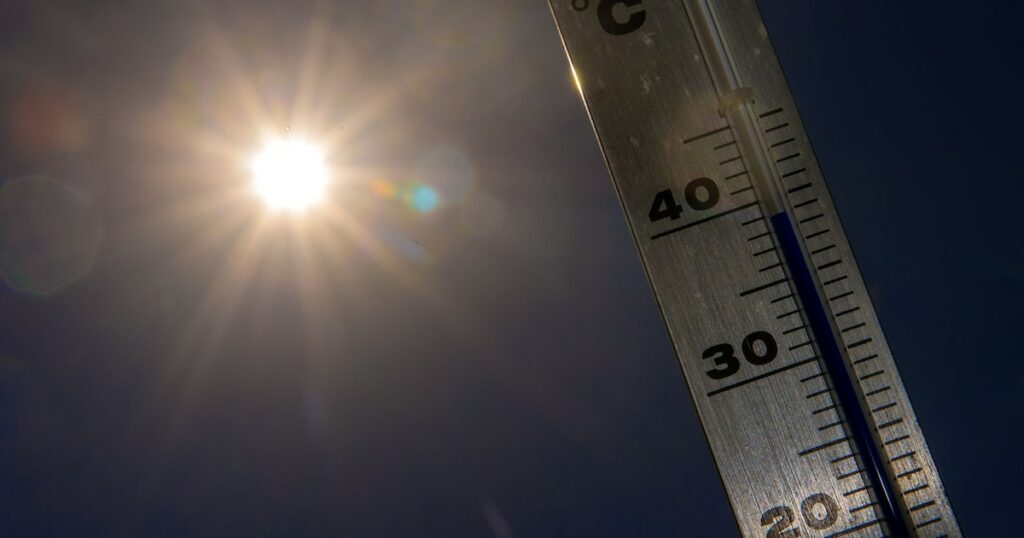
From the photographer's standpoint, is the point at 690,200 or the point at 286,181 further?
the point at 286,181

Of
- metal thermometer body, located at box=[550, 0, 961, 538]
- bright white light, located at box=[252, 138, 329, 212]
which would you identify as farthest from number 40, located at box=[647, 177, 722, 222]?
bright white light, located at box=[252, 138, 329, 212]

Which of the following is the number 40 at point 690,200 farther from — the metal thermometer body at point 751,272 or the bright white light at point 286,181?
the bright white light at point 286,181

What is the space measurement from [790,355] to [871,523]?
127 mm

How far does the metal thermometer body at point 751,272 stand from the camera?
0.62m

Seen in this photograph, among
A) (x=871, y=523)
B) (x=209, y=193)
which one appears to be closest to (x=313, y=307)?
(x=209, y=193)

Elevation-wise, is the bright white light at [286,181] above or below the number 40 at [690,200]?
above

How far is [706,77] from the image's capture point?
70 cm

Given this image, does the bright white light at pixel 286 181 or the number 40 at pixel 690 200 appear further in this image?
the bright white light at pixel 286 181

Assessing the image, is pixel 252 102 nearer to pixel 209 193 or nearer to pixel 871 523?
pixel 209 193

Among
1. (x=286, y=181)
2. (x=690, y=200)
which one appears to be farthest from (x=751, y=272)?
(x=286, y=181)

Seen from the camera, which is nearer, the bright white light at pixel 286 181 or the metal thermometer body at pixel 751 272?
the metal thermometer body at pixel 751 272

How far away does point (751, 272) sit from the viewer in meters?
0.67

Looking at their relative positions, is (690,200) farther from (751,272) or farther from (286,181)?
(286,181)

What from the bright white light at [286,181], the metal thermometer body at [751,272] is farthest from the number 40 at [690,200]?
the bright white light at [286,181]
